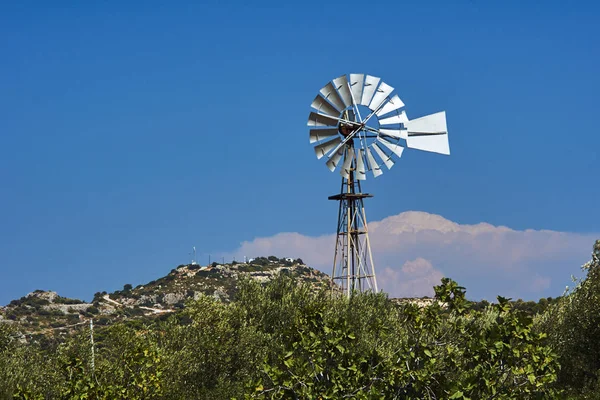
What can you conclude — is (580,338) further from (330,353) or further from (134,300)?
(134,300)

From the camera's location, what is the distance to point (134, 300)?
433 ft

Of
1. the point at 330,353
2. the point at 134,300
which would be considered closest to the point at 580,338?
the point at 330,353

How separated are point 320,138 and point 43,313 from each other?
294 ft

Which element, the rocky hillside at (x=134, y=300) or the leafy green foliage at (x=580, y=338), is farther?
the rocky hillside at (x=134, y=300)

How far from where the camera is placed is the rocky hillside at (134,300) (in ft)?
368

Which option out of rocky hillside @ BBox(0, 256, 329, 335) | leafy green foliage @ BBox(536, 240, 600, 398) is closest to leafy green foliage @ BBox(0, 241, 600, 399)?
leafy green foliage @ BBox(536, 240, 600, 398)

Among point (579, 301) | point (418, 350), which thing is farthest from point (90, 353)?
point (418, 350)

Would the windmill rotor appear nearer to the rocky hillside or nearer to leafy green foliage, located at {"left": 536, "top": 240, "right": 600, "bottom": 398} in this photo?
leafy green foliage, located at {"left": 536, "top": 240, "right": 600, "bottom": 398}

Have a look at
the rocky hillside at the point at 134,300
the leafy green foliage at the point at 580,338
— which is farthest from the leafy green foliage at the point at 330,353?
the rocky hillside at the point at 134,300

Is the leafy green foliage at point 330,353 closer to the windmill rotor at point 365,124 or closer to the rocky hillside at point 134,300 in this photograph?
the windmill rotor at point 365,124

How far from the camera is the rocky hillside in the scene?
11206 cm

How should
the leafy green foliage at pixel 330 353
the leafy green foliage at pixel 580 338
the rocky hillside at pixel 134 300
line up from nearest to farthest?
the leafy green foliage at pixel 330 353
the leafy green foliage at pixel 580 338
the rocky hillside at pixel 134 300

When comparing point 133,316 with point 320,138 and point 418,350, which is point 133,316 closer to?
point 320,138

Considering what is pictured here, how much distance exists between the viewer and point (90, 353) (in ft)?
113
